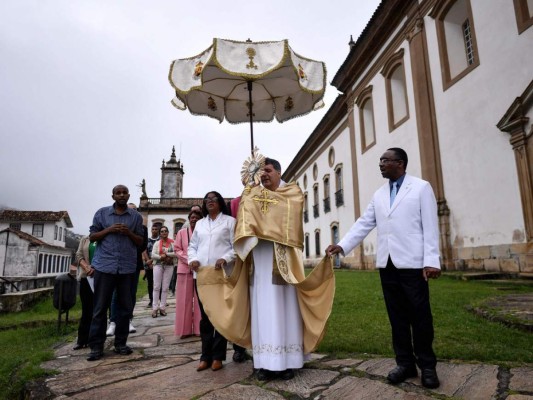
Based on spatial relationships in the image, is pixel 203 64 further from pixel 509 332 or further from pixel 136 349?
pixel 509 332

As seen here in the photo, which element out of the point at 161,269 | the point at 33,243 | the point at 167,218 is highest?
the point at 167,218

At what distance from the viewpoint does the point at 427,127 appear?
1253 cm

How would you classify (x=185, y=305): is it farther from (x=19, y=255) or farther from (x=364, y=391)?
(x=19, y=255)

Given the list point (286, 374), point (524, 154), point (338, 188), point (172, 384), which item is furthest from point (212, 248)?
point (338, 188)

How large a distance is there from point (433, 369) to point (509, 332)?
1.97 meters

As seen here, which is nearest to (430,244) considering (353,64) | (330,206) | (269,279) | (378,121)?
(269,279)

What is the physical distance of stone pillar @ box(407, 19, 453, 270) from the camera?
38.5ft

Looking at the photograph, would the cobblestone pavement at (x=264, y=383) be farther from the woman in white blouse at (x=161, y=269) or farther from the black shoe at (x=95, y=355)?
the woman in white blouse at (x=161, y=269)

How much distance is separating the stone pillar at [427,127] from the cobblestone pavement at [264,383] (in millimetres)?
9632

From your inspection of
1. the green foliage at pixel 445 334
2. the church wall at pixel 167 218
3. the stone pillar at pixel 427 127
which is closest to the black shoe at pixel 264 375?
the green foliage at pixel 445 334

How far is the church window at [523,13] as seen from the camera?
8.81 metres

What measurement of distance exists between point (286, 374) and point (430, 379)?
1.04 m

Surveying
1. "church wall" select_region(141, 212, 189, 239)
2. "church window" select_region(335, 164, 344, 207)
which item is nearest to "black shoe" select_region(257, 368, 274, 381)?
"church window" select_region(335, 164, 344, 207)

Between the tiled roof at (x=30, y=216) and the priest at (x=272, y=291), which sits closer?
the priest at (x=272, y=291)
